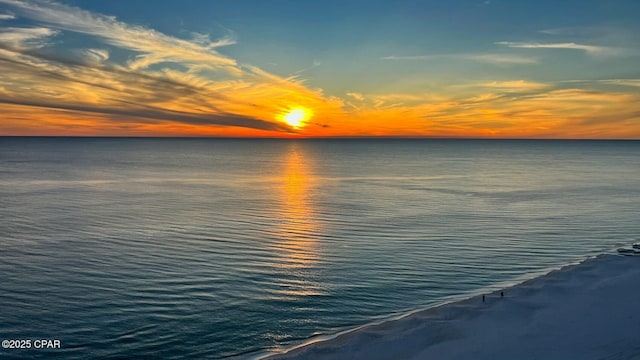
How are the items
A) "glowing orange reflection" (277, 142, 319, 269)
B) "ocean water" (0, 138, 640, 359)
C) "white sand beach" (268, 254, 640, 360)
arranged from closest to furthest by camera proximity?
"white sand beach" (268, 254, 640, 360), "ocean water" (0, 138, 640, 359), "glowing orange reflection" (277, 142, 319, 269)

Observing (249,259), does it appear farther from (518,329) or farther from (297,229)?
(518,329)

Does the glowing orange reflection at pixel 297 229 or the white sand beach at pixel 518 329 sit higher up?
the glowing orange reflection at pixel 297 229

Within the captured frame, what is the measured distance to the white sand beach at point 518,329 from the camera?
2517 centimetres

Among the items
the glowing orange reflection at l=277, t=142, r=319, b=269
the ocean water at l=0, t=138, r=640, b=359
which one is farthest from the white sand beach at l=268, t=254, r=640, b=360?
the glowing orange reflection at l=277, t=142, r=319, b=269

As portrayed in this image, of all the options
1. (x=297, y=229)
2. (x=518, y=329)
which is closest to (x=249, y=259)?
(x=297, y=229)

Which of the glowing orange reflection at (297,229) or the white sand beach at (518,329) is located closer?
the white sand beach at (518,329)

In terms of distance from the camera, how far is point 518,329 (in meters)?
28.3

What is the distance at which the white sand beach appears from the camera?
25172 millimetres

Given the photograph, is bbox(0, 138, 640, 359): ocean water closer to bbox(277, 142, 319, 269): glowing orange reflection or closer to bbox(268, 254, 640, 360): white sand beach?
bbox(277, 142, 319, 269): glowing orange reflection

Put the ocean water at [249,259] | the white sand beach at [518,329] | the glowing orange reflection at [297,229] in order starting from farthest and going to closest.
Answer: the glowing orange reflection at [297,229] → the ocean water at [249,259] → the white sand beach at [518,329]

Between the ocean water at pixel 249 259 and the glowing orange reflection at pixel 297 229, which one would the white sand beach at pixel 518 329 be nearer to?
the ocean water at pixel 249 259

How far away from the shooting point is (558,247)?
52688 millimetres

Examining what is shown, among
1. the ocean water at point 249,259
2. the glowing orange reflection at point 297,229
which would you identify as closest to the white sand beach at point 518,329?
the ocean water at point 249,259

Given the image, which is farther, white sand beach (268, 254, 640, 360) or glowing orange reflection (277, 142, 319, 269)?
glowing orange reflection (277, 142, 319, 269)
